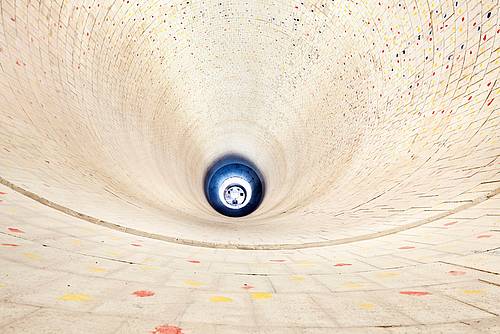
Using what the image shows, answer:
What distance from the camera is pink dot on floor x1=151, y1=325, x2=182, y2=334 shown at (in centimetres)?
130

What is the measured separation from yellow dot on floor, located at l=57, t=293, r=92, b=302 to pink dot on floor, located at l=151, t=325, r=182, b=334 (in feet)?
1.60

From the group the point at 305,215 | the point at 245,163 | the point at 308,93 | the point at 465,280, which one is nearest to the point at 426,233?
the point at 465,280

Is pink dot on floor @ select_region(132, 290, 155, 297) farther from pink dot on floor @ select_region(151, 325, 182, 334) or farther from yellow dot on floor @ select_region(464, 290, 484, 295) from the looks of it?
yellow dot on floor @ select_region(464, 290, 484, 295)

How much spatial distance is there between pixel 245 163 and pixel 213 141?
105 inches

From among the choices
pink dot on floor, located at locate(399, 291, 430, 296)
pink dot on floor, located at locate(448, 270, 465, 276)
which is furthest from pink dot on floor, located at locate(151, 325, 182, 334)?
pink dot on floor, located at locate(448, 270, 465, 276)

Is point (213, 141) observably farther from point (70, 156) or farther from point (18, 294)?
point (18, 294)

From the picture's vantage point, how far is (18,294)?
1.46m

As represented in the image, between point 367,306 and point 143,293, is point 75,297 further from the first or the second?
point 367,306

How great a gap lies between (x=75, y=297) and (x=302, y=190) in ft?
15.7

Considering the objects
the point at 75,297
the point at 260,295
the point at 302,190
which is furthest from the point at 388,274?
the point at 302,190

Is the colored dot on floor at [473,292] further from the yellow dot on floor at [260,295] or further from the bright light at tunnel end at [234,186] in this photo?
the bright light at tunnel end at [234,186]

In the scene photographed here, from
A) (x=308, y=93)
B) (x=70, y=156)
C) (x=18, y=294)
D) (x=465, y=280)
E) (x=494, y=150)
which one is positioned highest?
(x=308, y=93)

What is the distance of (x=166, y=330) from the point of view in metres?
1.32

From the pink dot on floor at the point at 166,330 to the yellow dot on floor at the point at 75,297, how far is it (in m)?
0.49
